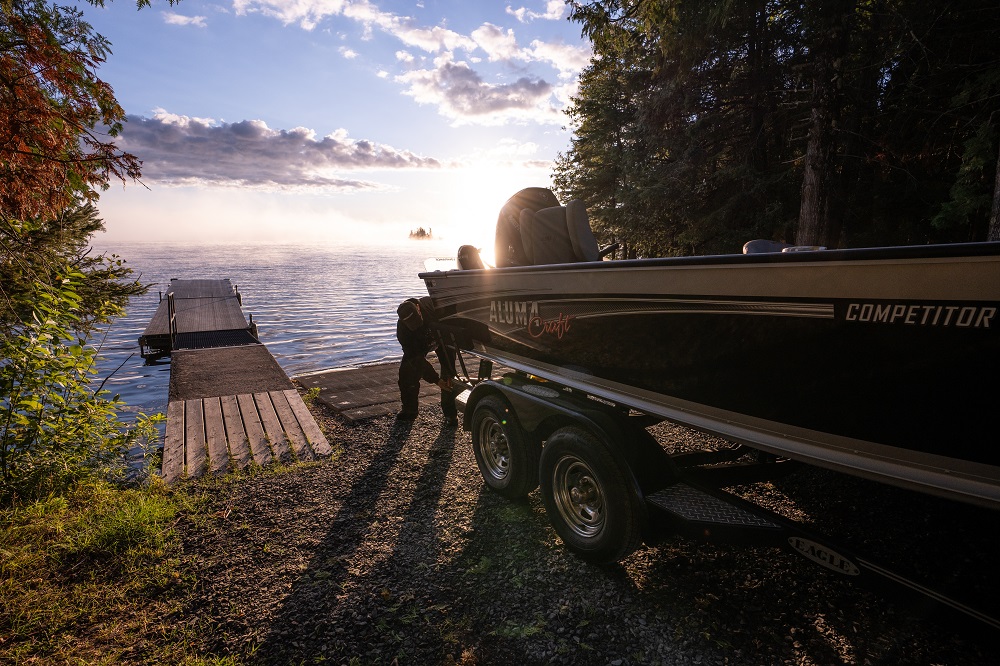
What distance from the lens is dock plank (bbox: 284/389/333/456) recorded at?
5566mm

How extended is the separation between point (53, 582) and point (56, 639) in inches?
27.0

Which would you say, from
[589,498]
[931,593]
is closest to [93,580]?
[589,498]

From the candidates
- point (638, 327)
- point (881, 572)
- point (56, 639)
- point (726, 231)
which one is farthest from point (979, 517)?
point (726, 231)

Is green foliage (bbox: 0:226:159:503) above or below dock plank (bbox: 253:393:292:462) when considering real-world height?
above

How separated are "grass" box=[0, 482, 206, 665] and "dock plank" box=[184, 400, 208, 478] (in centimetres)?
68

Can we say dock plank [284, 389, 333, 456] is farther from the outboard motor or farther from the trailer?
the outboard motor

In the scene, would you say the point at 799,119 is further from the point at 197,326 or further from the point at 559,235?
the point at 197,326

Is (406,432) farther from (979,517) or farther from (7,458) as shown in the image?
(979,517)

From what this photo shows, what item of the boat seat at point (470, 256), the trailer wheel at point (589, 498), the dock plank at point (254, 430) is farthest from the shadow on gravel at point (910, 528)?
the dock plank at point (254, 430)

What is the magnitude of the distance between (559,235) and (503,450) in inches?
80.8

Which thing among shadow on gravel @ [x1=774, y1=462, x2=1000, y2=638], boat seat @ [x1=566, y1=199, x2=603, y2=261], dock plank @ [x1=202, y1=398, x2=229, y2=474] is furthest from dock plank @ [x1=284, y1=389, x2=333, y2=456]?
shadow on gravel @ [x1=774, y1=462, x2=1000, y2=638]

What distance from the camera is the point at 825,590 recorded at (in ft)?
10.2

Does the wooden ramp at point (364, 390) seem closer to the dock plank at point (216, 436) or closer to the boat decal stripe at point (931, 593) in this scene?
the dock plank at point (216, 436)

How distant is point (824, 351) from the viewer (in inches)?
87.3
